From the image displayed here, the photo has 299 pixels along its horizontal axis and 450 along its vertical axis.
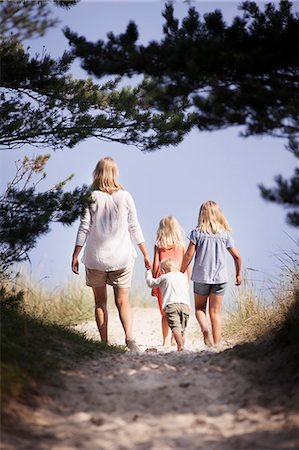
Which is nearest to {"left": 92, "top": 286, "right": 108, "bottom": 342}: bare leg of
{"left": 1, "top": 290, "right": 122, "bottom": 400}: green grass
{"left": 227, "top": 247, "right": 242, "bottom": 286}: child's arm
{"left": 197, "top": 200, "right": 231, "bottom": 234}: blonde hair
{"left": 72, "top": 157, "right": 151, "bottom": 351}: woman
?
{"left": 72, "top": 157, "right": 151, "bottom": 351}: woman

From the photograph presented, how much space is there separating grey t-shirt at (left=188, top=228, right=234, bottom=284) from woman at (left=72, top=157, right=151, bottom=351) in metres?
0.74

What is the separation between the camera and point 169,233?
29.0 feet

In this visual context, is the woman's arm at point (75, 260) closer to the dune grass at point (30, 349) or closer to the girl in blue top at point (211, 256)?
the dune grass at point (30, 349)

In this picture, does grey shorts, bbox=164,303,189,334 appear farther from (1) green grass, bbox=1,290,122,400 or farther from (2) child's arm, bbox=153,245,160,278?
(1) green grass, bbox=1,290,122,400

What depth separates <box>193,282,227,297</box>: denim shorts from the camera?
8422mm

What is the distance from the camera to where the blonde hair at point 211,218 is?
332 inches

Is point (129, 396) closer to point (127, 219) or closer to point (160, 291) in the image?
point (127, 219)

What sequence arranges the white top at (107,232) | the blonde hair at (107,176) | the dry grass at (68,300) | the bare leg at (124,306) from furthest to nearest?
the dry grass at (68,300) → the bare leg at (124,306) → the blonde hair at (107,176) → the white top at (107,232)

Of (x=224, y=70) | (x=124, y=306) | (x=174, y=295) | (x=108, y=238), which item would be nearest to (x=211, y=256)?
(x=174, y=295)

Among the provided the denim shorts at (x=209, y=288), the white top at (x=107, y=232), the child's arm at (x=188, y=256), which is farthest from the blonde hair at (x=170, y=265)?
the white top at (x=107, y=232)

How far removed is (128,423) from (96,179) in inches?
161

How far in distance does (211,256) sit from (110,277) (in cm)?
133

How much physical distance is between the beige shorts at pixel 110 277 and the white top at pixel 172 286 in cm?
42

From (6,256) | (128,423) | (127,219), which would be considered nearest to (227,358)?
(128,423)
